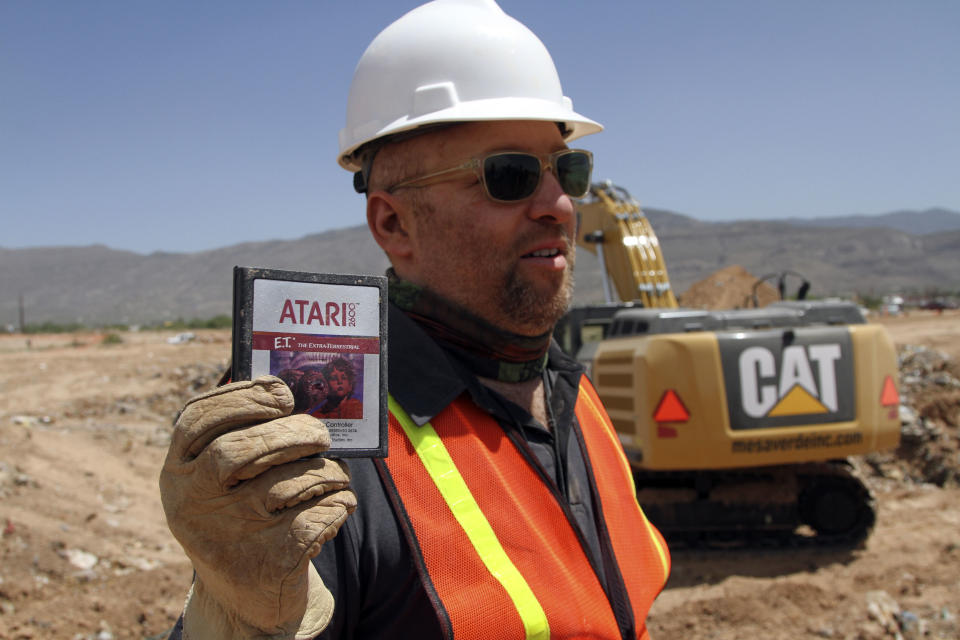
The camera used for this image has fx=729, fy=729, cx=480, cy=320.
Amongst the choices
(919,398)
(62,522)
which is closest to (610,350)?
(62,522)

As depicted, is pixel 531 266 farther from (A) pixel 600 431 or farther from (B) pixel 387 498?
(B) pixel 387 498

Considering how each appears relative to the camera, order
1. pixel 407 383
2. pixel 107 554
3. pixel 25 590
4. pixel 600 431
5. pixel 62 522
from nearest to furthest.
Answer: pixel 407 383 → pixel 600 431 → pixel 25 590 → pixel 107 554 → pixel 62 522

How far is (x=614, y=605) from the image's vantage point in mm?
1683

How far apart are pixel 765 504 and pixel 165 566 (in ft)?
16.9

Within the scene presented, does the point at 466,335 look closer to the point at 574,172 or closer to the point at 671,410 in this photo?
the point at 574,172

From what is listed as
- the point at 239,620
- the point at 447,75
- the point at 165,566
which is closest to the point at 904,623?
the point at 447,75

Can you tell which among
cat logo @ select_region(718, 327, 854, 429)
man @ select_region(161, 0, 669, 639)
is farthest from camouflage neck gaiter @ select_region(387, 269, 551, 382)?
cat logo @ select_region(718, 327, 854, 429)

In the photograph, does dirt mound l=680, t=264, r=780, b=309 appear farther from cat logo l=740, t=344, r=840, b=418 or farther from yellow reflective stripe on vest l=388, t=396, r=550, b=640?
yellow reflective stripe on vest l=388, t=396, r=550, b=640

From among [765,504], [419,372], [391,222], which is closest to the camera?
[419,372]

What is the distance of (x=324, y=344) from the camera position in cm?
121

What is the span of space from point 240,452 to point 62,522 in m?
6.67

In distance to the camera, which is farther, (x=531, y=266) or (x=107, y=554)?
(x=107, y=554)

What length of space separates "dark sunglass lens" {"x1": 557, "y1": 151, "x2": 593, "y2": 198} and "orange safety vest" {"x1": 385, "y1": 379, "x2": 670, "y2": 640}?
0.64 m

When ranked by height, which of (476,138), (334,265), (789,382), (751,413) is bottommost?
(751,413)
